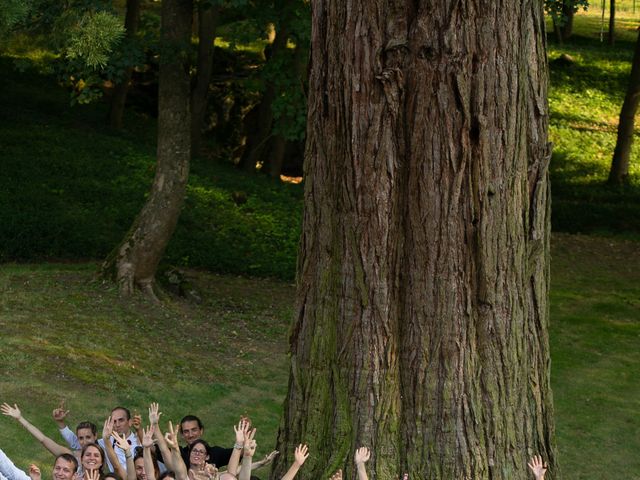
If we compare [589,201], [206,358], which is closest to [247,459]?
[206,358]

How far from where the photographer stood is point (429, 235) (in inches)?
247

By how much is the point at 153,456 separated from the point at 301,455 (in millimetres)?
1728

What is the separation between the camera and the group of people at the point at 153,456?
21.8 ft

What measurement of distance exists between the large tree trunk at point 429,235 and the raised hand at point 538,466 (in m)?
0.05

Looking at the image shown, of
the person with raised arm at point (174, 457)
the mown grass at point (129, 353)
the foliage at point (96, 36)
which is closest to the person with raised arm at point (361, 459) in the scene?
the person with raised arm at point (174, 457)

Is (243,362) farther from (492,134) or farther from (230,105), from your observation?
(230,105)

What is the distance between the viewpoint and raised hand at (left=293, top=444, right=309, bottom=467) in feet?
21.9

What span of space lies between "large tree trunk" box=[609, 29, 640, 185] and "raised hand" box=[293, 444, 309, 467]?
65.6 ft

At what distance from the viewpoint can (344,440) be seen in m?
6.62

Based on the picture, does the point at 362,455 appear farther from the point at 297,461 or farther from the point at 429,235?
the point at 429,235

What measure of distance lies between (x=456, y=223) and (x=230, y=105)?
66.8ft

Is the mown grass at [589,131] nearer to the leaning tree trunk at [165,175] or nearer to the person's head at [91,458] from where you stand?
the leaning tree trunk at [165,175]

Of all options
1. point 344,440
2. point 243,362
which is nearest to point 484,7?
point 344,440

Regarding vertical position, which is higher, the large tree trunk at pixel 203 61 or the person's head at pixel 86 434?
the large tree trunk at pixel 203 61
